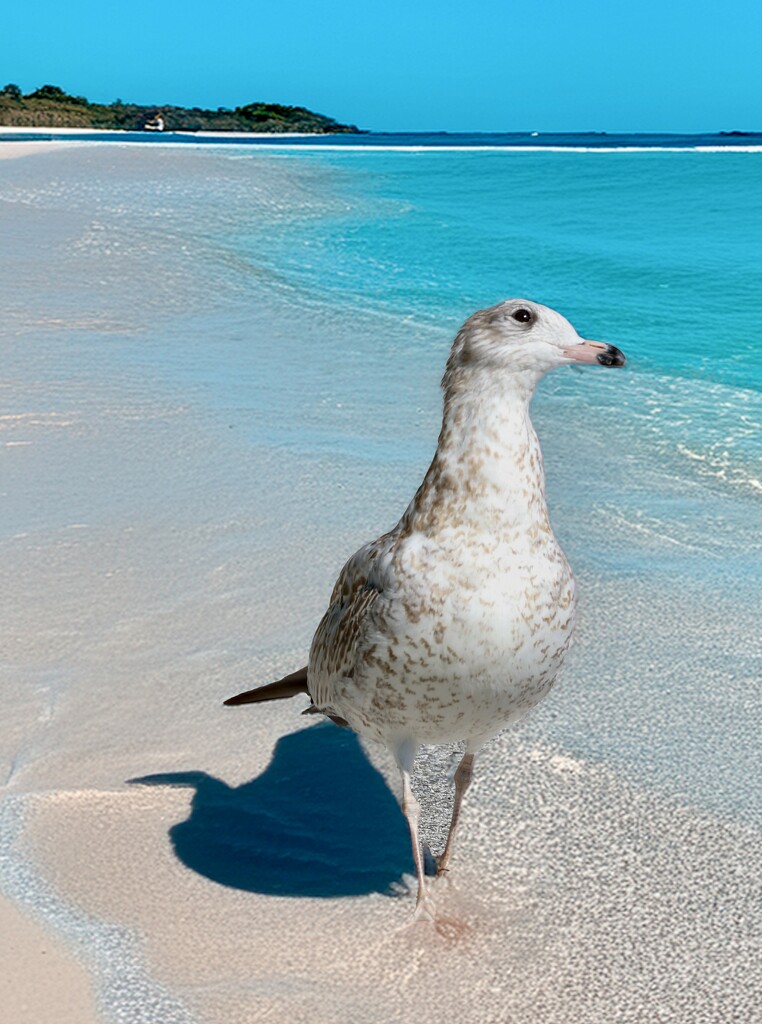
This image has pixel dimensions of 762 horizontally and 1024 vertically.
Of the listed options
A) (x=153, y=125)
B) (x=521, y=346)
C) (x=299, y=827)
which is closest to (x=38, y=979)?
(x=299, y=827)

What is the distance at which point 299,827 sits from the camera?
348 centimetres

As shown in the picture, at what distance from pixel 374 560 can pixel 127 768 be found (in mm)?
1198

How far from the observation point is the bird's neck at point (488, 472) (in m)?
2.75

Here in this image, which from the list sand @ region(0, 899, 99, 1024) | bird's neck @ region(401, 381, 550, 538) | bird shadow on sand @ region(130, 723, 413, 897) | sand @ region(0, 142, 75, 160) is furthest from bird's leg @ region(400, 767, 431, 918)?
sand @ region(0, 142, 75, 160)

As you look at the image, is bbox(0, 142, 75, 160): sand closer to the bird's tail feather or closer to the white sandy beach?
the white sandy beach

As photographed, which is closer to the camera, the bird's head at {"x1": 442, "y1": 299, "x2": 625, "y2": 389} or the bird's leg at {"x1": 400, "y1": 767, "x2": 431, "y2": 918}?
the bird's head at {"x1": 442, "y1": 299, "x2": 625, "y2": 389}

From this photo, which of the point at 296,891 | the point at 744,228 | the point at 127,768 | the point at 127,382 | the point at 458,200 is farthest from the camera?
the point at 458,200

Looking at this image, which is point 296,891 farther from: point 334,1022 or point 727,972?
point 727,972

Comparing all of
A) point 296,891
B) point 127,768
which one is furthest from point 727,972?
point 127,768

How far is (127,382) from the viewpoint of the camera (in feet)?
25.6

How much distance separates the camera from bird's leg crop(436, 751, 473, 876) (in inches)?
128

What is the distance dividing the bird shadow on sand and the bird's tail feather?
290 millimetres

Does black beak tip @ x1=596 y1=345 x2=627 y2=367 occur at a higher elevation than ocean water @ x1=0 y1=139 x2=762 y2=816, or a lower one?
higher

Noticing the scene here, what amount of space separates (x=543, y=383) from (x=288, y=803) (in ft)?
18.6
